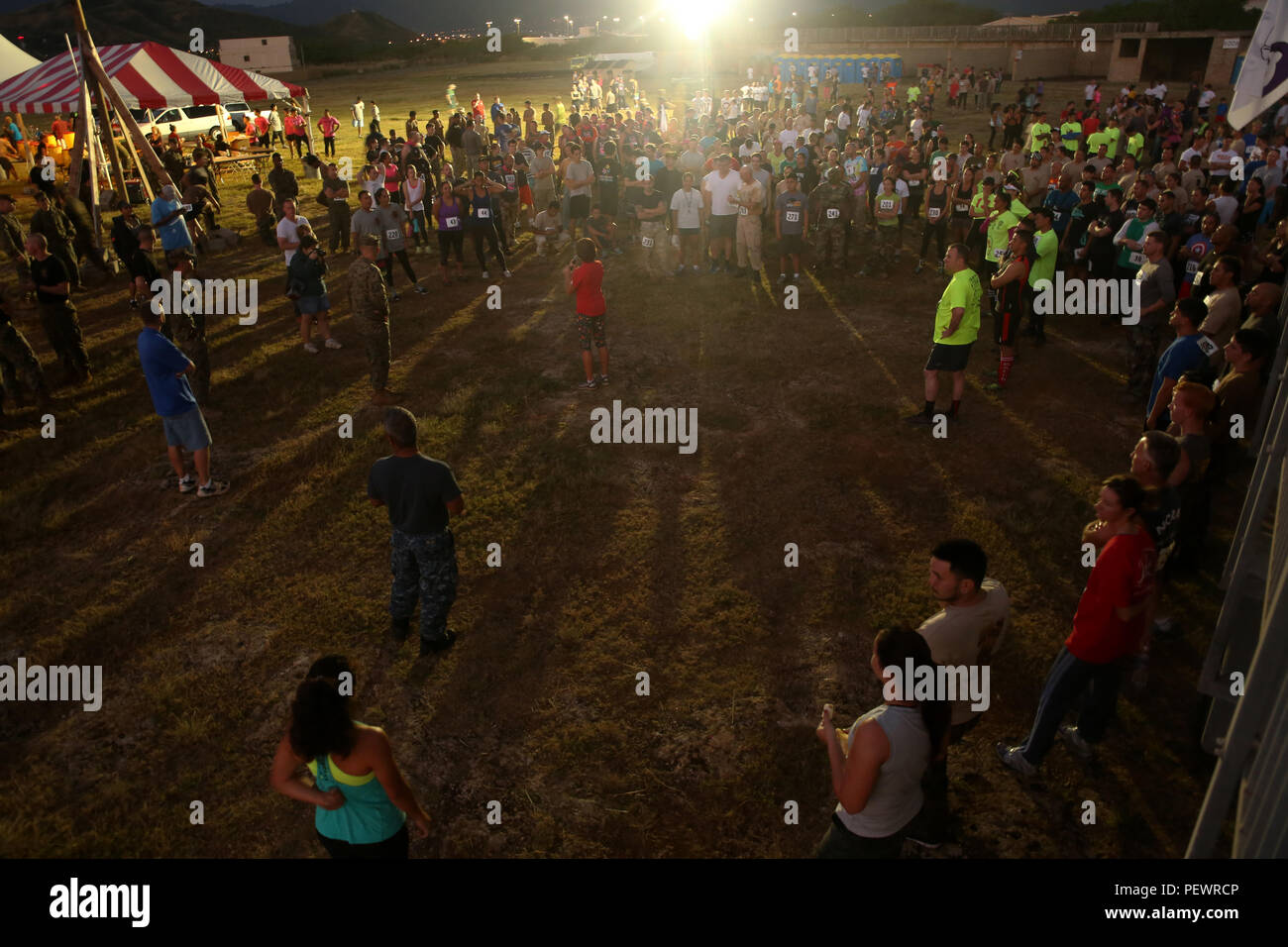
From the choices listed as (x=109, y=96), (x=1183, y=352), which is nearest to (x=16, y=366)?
(x=109, y=96)

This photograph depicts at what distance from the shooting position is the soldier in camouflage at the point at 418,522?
531 cm

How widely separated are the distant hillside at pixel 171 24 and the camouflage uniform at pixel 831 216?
328 ft

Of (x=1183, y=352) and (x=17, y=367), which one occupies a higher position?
(x=1183, y=352)

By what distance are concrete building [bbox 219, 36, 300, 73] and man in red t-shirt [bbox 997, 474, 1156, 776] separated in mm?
71532

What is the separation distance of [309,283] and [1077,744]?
10.6m

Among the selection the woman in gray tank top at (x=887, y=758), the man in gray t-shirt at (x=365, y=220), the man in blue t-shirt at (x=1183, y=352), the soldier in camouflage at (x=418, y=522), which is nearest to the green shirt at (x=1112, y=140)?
the man in blue t-shirt at (x=1183, y=352)

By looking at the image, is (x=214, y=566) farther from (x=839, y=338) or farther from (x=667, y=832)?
(x=839, y=338)

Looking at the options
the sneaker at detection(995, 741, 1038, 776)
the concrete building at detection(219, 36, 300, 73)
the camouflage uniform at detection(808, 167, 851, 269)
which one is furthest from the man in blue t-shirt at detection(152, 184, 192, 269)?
the concrete building at detection(219, 36, 300, 73)

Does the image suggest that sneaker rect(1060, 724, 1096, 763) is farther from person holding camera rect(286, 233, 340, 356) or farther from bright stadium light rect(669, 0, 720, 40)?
bright stadium light rect(669, 0, 720, 40)

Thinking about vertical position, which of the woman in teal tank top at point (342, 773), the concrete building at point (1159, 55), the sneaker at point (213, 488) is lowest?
the sneaker at point (213, 488)

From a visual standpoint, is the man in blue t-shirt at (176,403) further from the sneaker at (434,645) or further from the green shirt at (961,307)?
the green shirt at (961,307)

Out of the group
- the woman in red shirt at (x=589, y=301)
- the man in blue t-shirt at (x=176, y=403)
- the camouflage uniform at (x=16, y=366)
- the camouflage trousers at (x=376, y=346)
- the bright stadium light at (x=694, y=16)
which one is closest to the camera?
the man in blue t-shirt at (x=176, y=403)

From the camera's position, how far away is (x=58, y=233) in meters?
12.4

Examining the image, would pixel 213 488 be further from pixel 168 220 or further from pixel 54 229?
pixel 54 229
